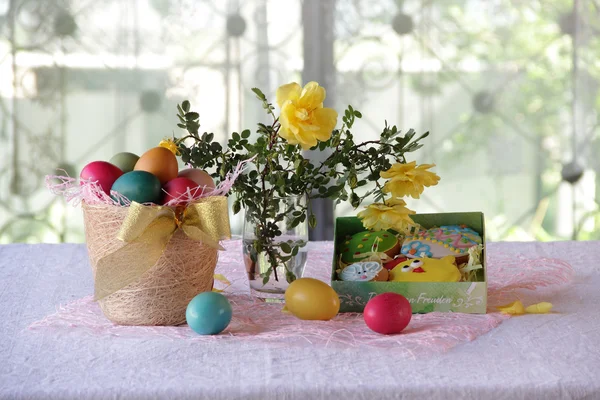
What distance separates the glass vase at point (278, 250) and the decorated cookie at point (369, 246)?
72 mm

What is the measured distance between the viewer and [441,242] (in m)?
1.07

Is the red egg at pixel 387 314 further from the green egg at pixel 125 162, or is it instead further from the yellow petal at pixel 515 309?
the green egg at pixel 125 162

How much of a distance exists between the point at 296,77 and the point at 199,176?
61.5 inches

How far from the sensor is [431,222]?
3.86 feet

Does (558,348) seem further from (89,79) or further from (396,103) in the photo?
(89,79)

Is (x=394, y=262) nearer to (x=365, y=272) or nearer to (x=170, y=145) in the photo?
(x=365, y=272)

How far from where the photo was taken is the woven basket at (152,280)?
36.7 inches

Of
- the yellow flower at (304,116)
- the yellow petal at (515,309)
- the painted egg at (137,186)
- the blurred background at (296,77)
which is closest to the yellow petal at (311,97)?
the yellow flower at (304,116)

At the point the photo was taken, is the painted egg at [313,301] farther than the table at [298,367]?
Yes

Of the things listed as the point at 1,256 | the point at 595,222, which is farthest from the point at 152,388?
the point at 595,222

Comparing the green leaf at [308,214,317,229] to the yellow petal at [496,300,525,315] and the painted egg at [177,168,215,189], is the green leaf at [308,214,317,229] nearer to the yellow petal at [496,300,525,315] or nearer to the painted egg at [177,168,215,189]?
the painted egg at [177,168,215,189]

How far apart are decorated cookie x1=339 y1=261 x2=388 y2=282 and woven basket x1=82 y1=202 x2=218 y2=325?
20 cm

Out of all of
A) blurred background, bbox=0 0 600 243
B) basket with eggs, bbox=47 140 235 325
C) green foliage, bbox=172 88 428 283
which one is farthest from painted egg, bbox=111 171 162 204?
blurred background, bbox=0 0 600 243

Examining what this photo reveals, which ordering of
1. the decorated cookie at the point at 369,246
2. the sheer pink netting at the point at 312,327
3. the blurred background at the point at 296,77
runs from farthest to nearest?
the blurred background at the point at 296,77 → the decorated cookie at the point at 369,246 → the sheer pink netting at the point at 312,327
